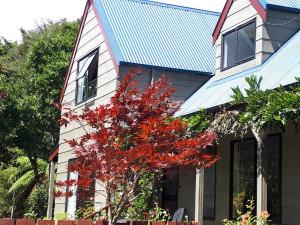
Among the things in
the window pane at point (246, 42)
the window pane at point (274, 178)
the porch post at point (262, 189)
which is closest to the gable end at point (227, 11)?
the window pane at point (246, 42)

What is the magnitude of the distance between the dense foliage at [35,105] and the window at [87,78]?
15.4ft

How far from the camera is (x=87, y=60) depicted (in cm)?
2058

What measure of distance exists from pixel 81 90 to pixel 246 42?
7844mm

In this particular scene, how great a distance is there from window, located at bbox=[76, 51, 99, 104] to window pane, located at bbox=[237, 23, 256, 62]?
6.03 m

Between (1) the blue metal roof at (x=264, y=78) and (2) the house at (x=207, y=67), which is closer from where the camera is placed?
(1) the blue metal roof at (x=264, y=78)

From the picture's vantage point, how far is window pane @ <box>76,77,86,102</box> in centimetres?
2059

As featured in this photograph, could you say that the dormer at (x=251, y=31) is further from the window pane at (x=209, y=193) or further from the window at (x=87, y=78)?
the window at (x=87, y=78)

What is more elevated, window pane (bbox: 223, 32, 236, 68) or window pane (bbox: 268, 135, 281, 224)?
window pane (bbox: 223, 32, 236, 68)

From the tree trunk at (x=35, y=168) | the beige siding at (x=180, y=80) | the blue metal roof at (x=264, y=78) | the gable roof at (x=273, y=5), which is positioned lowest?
the tree trunk at (x=35, y=168)

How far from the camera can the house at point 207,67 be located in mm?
13062

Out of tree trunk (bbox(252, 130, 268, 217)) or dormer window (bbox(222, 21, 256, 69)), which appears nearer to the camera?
tree trunk (bbox(252, 130, 268, 217))

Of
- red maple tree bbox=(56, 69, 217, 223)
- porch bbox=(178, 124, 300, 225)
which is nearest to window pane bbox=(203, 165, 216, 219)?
porch bbox=(178, 124, 300, 225)

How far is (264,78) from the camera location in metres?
12.5

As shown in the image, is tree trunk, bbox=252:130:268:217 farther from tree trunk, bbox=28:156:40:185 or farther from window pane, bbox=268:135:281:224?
tree trunk, bbox=28:156:40:185
